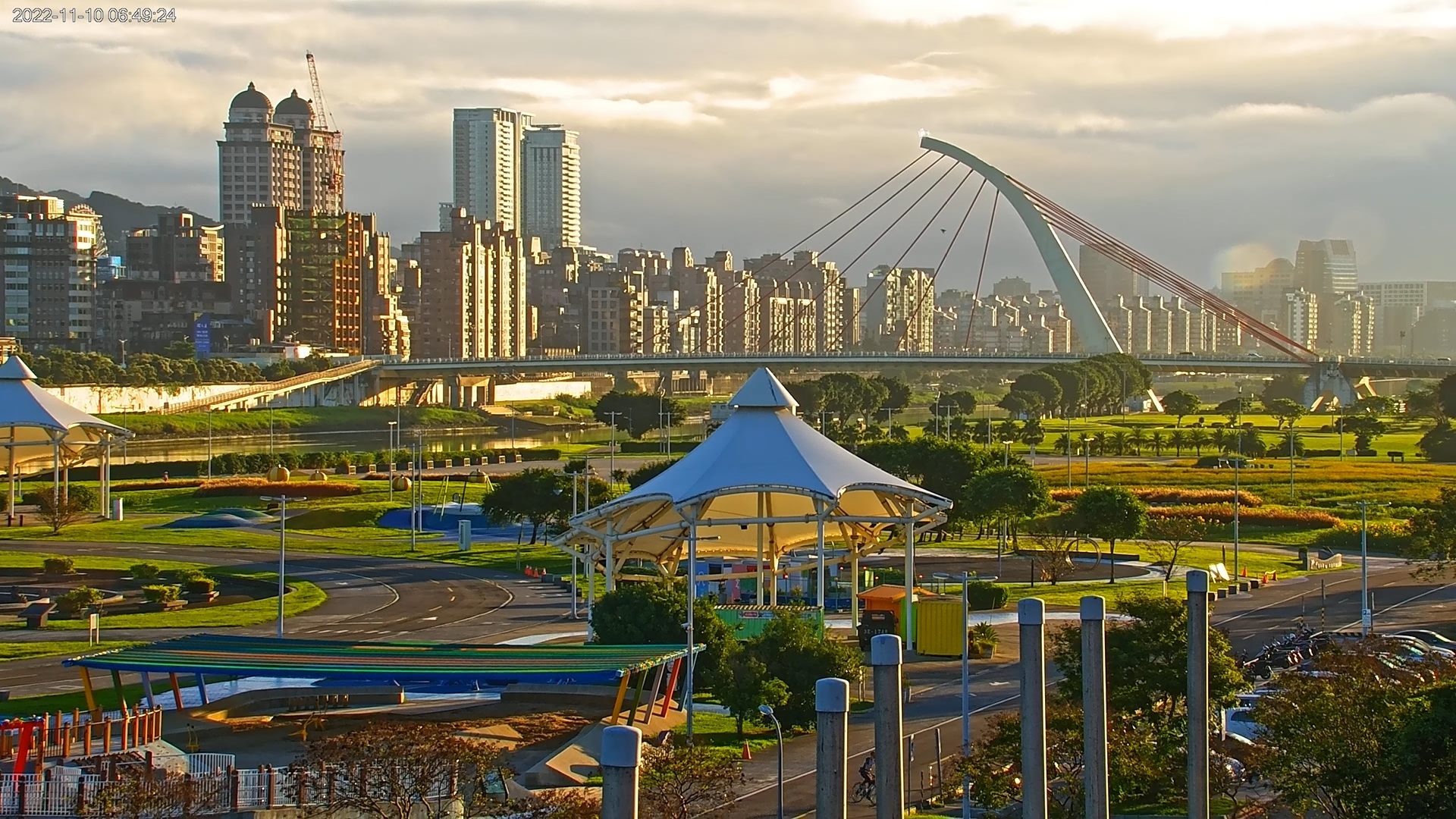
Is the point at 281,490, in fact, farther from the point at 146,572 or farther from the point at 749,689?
the point at 749,689

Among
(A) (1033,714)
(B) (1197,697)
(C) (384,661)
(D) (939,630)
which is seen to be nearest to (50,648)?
(C) (384,661)

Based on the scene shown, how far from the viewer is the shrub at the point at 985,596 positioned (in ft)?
151

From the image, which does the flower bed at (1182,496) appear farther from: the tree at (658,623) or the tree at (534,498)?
the tree at (658,623)

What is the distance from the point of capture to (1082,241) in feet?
518

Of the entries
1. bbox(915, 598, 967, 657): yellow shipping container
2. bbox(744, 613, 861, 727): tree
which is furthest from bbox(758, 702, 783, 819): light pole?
bbox(915, 598, 967, 657): yellow shipping container

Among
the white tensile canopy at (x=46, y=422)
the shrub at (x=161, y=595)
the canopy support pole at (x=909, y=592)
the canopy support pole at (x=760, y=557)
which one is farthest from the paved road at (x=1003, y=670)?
the white tensile canopy at (x=46, y=422)

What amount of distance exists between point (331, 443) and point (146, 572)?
7928 cm

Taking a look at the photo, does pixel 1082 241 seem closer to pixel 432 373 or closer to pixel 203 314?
pixel 432 373

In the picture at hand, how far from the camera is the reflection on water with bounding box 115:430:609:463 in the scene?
11469 centimetres

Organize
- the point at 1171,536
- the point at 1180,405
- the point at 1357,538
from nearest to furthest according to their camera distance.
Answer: the point at 1171,536 → the point at 1357,538 → the point at 1180,405

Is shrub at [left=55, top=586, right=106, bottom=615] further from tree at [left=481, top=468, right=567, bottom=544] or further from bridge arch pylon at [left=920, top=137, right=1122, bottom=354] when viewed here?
bridge arch pylon at [left=920, top=137, right=1122, bottom=354]

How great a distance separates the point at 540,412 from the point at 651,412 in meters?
61.2

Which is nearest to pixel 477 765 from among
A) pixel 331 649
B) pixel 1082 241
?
pixel 331 649

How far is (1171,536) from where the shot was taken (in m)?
53.8
